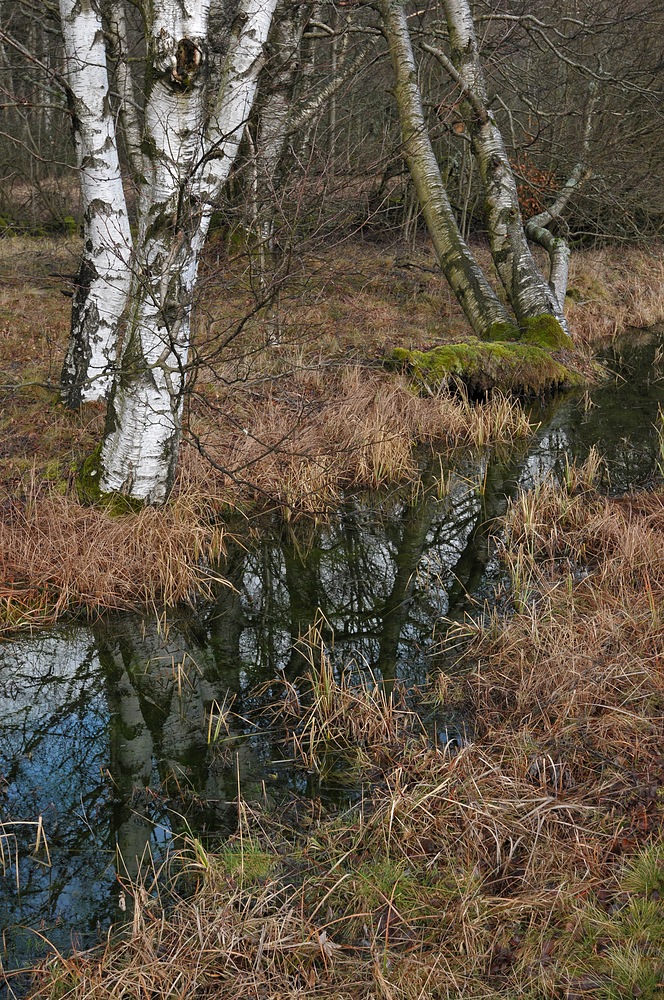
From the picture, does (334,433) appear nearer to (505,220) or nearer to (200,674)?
(200,674)

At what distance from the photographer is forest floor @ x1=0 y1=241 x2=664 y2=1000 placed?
2.55m

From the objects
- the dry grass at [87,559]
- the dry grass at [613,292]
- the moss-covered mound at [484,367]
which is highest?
the dry grass at [613,292]

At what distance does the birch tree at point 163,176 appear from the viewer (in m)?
4.62

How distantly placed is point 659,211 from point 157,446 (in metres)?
11.8

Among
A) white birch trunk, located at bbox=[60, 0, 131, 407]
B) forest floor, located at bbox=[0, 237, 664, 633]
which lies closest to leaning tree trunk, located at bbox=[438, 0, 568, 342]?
forest floor, located at bbox=[0, 237, 664, 633]

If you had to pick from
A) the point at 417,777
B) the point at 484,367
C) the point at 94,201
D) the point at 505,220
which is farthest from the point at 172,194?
the point at 505,220

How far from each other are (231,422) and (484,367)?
3.09 meters

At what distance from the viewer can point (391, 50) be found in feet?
31.6

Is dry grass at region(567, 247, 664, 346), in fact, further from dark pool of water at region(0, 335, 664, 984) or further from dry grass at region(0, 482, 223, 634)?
dry grass at region(0, 482, 223, 634)

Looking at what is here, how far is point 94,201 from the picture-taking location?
21.3 feet

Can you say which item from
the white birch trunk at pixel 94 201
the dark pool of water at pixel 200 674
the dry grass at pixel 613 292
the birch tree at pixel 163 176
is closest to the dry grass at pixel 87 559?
the dark pool of water at pixel 200 674

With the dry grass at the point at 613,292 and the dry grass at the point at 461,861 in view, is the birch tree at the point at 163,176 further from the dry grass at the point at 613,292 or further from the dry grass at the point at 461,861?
the dry grass at the point at 613,292

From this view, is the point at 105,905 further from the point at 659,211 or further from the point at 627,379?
the point at 659,211

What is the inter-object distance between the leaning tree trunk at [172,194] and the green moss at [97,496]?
277 mm
